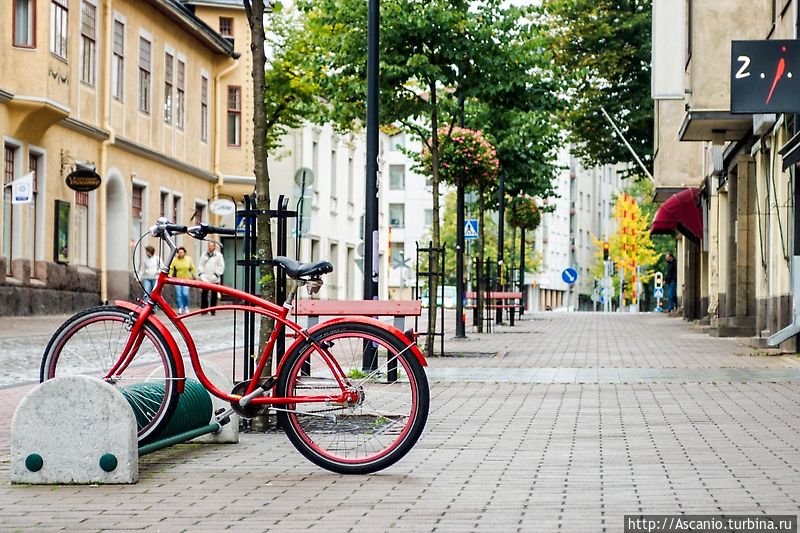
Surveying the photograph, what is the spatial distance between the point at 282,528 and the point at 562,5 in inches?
775

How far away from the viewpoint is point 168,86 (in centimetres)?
4394

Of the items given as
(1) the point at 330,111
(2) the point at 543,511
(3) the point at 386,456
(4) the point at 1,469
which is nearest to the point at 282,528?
(2) the point at 543,511

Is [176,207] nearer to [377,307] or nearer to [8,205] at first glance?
[8,205]

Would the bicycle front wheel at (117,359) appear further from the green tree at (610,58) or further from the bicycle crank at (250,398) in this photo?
the green tree at (610,58)

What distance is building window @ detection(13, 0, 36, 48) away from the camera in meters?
31.1

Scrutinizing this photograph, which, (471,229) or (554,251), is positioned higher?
(554,251)

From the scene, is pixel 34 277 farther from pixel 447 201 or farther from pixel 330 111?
pixel 447 201

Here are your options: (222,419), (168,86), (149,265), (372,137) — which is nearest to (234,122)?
(168,86)

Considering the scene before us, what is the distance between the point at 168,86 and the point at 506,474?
36.9 meters

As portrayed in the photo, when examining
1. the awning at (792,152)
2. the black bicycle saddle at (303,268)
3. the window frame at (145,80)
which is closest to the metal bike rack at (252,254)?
the black bicycle saddle at (303,268)

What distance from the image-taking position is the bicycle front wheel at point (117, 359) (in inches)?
334

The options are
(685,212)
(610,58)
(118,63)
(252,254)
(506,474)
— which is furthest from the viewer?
(610,58)

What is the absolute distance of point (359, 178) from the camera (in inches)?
2835

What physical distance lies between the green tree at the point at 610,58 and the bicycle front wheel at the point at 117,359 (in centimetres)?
3444
